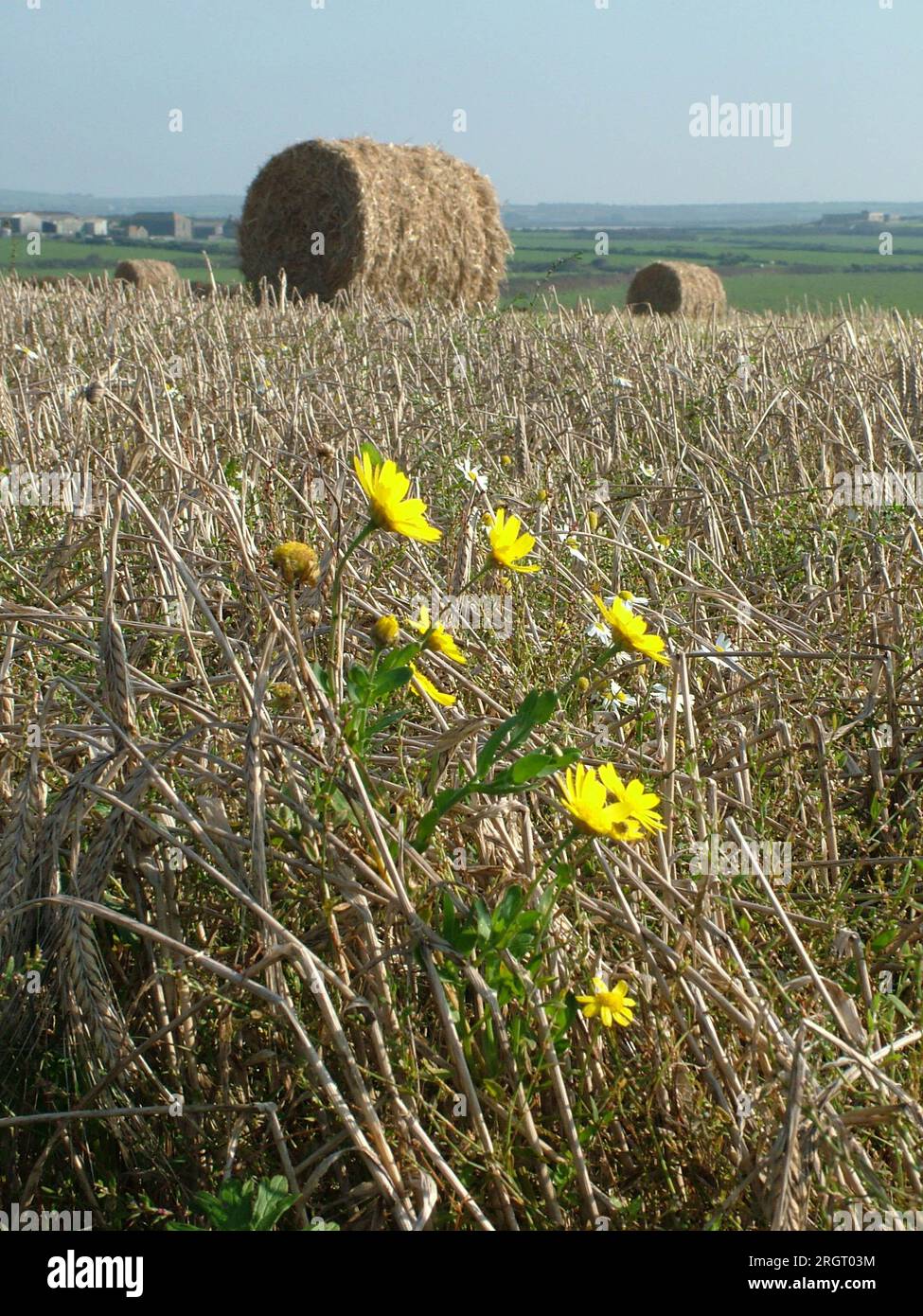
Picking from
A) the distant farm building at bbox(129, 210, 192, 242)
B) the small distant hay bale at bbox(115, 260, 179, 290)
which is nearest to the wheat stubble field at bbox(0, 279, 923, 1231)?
the small distant hay bale at bbox(115, 260, 179, 290)

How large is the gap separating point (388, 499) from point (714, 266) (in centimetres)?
3777

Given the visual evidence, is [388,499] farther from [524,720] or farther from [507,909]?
[507,909]

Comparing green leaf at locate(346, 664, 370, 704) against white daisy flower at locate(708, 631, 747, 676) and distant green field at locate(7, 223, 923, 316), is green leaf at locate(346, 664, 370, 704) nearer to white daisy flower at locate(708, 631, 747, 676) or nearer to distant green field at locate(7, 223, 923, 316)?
white daisy flower at locate(708, 631, 747, 676)

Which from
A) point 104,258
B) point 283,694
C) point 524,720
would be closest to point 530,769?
point 524,720

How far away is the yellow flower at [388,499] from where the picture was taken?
1.35 meters

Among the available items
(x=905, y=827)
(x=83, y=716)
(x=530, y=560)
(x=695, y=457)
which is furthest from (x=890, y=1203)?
(x=695, y=457)

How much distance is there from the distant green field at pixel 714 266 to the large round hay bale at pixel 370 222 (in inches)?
41.3

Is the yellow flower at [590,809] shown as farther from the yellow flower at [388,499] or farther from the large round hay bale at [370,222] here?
the large round hay bale at [370,222]

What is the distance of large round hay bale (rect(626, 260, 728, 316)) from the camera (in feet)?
47.9

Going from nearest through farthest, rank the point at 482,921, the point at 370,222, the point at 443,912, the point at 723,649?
1. the point at 482,921
2. the point at 443,912
3. the point at 723,649
4. the point at 370,222

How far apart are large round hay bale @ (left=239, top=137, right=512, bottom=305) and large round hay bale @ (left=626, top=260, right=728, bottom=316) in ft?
9.05

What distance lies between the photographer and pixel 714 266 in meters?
36.6

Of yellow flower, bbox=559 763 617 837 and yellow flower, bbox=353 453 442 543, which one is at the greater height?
yellow flower, bbox=353 453 442 543

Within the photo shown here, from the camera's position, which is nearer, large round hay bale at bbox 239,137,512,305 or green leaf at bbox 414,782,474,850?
green leaf at bbox 414,782,474,850
